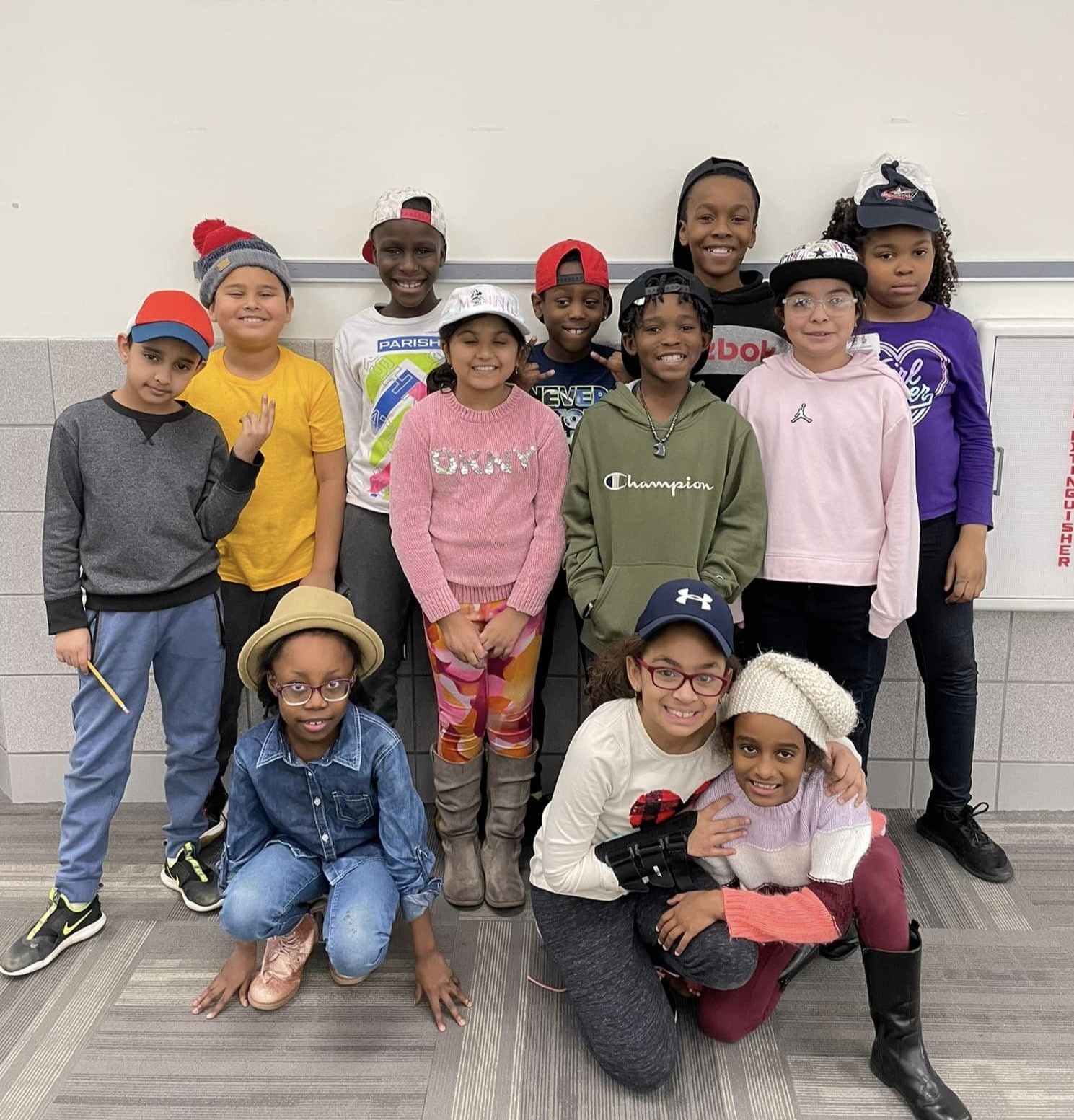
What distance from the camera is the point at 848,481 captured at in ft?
6.50

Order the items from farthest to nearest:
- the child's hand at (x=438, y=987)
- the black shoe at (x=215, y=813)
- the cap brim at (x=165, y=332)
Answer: the black shoe at (x=215, y=813) < the cap brim at (x=165, y=332) < the child's hand at (x=438, y=987)

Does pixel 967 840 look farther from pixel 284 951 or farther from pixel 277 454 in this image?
pixel 277 454

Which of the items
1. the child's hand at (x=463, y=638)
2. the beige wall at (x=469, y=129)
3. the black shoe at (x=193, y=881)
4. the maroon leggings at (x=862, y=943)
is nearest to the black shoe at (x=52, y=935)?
the black shoe at (x=193, y=881)

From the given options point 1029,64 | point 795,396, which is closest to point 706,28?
point 1029,64

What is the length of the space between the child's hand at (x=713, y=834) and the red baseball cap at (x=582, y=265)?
1.19 m

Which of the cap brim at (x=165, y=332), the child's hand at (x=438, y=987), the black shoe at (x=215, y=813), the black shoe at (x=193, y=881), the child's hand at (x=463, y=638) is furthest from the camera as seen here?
the black shoe at (x=215, y=813)

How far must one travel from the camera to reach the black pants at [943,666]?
2207 millimetres

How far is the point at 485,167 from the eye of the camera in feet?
7.63

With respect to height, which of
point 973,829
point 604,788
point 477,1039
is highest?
point 604,788

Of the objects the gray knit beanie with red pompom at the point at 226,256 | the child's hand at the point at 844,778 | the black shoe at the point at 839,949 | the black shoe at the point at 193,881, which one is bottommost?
the black shoe at the point at 839,949

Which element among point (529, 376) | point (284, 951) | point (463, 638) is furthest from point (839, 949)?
point (529, 376)

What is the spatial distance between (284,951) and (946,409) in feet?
6.10

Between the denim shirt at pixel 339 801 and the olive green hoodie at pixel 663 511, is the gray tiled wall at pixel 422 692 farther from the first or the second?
the denim shirt at pixel 339 801

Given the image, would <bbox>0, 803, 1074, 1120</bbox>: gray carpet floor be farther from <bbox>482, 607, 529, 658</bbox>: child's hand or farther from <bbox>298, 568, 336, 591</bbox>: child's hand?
<bbox>298, 568, 336, 591</bbox>: child's hand
